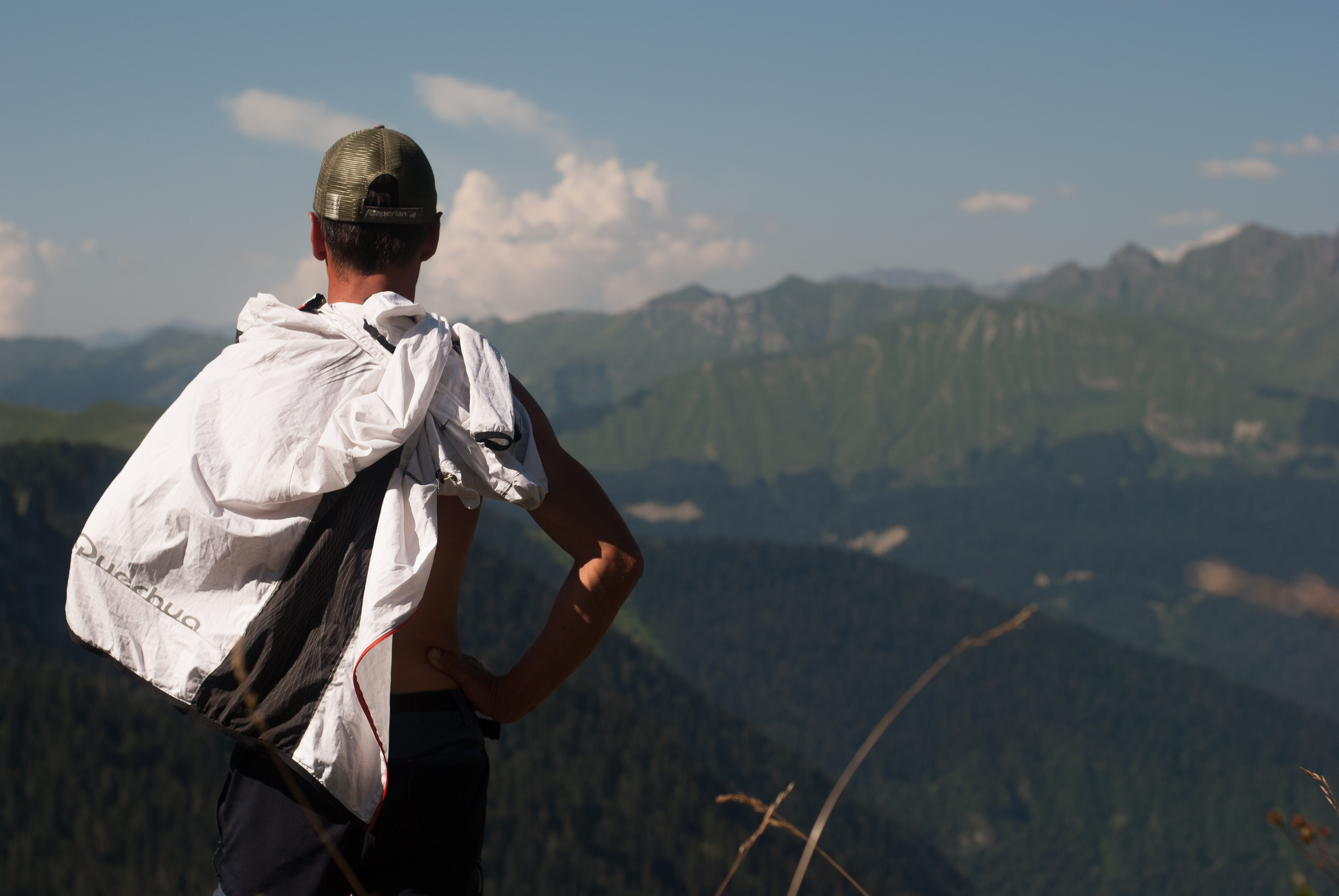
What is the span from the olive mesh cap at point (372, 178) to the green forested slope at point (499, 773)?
5890 centimetres

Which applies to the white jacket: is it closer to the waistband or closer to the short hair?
the waistband

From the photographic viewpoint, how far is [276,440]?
110 inches

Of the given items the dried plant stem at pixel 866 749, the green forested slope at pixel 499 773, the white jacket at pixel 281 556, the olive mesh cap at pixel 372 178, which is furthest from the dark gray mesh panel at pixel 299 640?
the green forested slope at pixel 499 773

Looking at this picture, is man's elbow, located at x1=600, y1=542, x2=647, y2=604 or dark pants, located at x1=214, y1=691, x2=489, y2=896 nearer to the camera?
dark pants, located at x1=214, y1=691, x2=489, y2=896

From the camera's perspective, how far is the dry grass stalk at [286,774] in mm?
2770

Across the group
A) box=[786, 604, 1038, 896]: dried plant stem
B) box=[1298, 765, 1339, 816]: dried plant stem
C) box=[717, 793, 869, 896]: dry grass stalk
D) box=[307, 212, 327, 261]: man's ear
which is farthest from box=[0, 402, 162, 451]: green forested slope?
box=[1298, 765, 1339, 816]: dried plant stem

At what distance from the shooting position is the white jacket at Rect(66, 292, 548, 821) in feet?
8.96

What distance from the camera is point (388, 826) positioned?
296 centimetres

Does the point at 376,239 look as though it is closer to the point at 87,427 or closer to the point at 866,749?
the point at 866,749

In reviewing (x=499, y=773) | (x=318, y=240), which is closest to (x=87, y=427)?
(x=499, y=773)

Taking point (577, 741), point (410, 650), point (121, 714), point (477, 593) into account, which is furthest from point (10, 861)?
point (410, 650)

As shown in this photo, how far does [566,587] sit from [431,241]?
121 cm

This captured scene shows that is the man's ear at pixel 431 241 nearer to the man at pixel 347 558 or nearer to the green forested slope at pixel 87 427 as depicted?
the man at pixel 347 558

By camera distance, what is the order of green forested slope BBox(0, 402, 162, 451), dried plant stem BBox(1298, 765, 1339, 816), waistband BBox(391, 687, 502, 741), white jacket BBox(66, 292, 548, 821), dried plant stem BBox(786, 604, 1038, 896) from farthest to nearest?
green forested slope BBox(0, 402, 162, 451) < waistband BBox(391, 687, 502, 741) < white jacket BBox(66, 292, 548, 821) < dried plant stem BBox(1298, 765, 1339, 816) < dried plant stem BBox(786, 604, 1038, 896)
